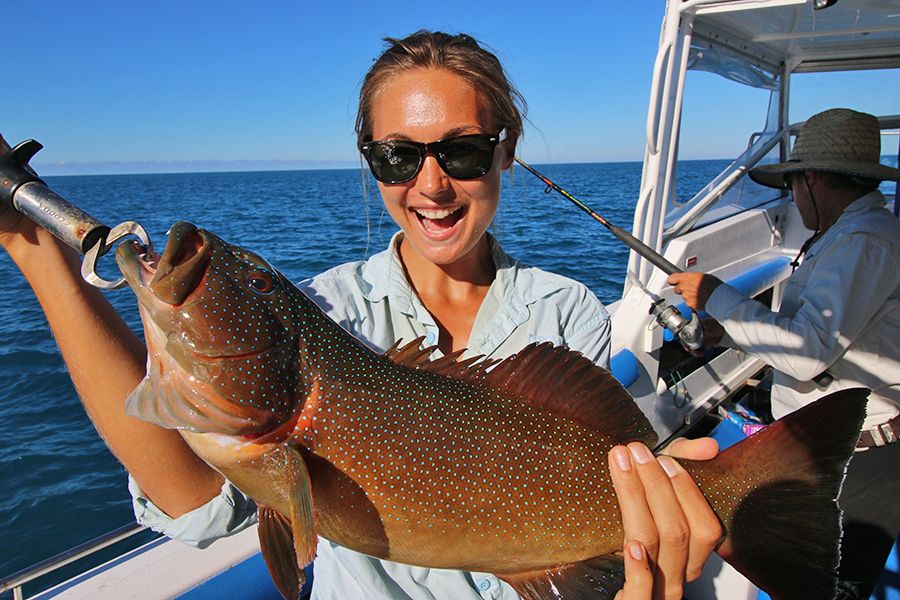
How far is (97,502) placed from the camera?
6699mm

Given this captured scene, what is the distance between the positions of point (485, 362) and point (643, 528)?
0.72m

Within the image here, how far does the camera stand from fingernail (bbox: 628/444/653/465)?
69.1 inches

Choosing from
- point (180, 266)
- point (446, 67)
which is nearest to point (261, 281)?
point (180, 266)

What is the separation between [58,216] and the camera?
146 cm

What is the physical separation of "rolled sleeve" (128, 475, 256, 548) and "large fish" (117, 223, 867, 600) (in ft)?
0.87

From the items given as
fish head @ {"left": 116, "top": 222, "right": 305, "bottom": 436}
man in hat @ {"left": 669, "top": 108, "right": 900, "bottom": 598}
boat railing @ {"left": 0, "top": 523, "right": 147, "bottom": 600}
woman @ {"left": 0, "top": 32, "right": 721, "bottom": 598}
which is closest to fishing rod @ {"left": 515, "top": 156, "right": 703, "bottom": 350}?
man in hat @ {"left": 669, "top": 108, "right": 900, "bottom": 598}

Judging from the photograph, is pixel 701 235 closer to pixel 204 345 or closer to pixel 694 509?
pixel 694 509

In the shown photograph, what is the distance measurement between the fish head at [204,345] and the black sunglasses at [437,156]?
2.65 feet

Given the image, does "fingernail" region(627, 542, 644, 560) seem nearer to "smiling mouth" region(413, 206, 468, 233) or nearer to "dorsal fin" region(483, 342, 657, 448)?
"dorsal fin" region(483, 342, 657, 448)

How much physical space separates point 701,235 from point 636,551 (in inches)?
197

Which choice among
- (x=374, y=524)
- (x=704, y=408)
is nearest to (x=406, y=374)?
(x=374, y=524)

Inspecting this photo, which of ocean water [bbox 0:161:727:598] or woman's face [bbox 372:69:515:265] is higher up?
woman's face [bbox 372:69:515:265]

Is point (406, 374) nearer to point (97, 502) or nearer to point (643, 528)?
point (643, 528)

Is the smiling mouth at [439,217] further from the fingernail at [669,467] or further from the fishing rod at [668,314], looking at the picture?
the fishing rod at [668,314]
